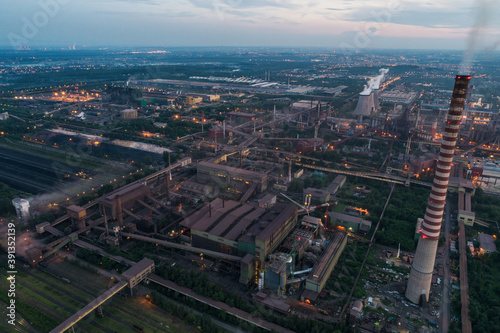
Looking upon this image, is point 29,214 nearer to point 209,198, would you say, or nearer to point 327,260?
point 209,198

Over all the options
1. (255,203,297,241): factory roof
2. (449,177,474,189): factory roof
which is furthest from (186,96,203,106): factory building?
(449,177,474,189): factory roof

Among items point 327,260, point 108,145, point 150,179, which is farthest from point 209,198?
point 108,145

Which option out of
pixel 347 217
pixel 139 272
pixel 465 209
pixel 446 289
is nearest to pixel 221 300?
pixel 139 272

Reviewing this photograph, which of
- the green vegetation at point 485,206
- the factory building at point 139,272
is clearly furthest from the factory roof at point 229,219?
the green vegetation at point 485,206

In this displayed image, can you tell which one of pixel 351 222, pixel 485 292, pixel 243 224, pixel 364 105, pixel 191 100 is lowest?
pixel 485 292

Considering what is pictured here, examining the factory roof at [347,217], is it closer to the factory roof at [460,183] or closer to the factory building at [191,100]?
the factory roof at [460,183]

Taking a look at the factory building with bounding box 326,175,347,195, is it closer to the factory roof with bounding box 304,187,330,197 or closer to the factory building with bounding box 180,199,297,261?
the factory roof with bounding box 304,187,330,197

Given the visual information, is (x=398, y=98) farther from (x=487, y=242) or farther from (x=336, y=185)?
(x=487, y=242)
